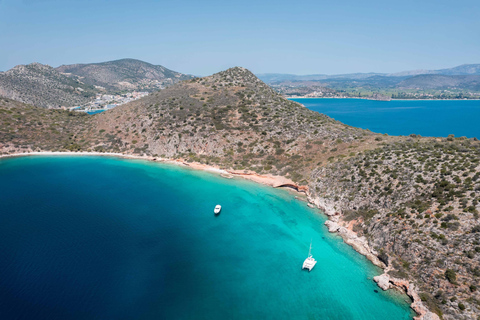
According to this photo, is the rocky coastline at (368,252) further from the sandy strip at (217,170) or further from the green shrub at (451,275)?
the sandy strip at (217,170)

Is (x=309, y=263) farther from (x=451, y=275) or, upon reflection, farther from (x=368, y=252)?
(x=451, y=275)

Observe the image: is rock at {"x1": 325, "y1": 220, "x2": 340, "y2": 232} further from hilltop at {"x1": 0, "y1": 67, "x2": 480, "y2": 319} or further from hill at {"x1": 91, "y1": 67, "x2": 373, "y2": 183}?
hill at {"x1": 91, "y1": 67, "x2": 373, "y2": 183}

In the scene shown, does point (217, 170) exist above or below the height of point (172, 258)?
above

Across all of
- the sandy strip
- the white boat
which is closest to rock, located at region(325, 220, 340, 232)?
the white boat

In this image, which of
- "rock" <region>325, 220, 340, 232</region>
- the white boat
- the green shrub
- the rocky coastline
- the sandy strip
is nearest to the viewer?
the green shrub

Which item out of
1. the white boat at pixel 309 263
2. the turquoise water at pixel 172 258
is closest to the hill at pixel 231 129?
the turquoise water at pixel 172 258

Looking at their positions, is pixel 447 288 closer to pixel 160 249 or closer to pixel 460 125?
pixel 160 249

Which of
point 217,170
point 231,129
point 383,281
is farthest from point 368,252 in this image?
point 231,129
